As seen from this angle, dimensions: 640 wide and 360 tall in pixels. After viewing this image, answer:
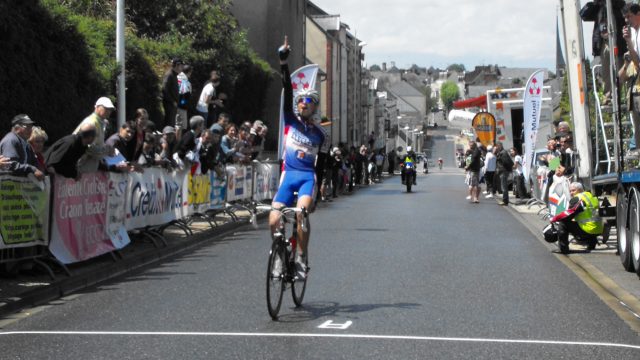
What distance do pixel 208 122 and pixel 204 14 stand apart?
10613 millimetres

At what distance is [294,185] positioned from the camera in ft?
33.1

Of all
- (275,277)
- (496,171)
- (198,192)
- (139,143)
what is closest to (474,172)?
(496,171)

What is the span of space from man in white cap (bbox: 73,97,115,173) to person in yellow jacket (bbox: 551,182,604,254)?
6.76 meters

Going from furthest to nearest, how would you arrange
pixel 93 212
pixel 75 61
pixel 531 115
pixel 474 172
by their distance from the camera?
pixel 474 172 < pixel 531 115 < pixel 75 61 < pixel 93 212

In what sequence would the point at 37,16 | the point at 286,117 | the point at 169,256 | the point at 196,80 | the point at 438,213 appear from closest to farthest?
the point at 286,117 < the point at 169,256 < the point at 37,16 < the point at 438,213 < the point at 196,80

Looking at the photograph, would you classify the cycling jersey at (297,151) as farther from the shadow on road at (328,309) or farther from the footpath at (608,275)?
the footpath at (608,275)

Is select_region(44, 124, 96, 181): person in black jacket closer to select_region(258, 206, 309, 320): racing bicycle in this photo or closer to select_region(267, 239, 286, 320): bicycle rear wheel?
select_region(258, 206, 309, 320): racing bicycle

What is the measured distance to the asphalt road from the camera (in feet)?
25.8

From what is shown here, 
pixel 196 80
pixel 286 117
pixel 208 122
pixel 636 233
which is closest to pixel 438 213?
pixel 208 122

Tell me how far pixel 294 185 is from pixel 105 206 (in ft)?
13.9

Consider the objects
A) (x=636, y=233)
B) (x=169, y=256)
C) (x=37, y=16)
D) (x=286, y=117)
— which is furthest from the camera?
(x=37, y=16)

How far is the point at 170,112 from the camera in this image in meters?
22.1

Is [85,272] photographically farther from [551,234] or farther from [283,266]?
[551,234]

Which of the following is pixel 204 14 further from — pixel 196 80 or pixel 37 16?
pixel 37 16
